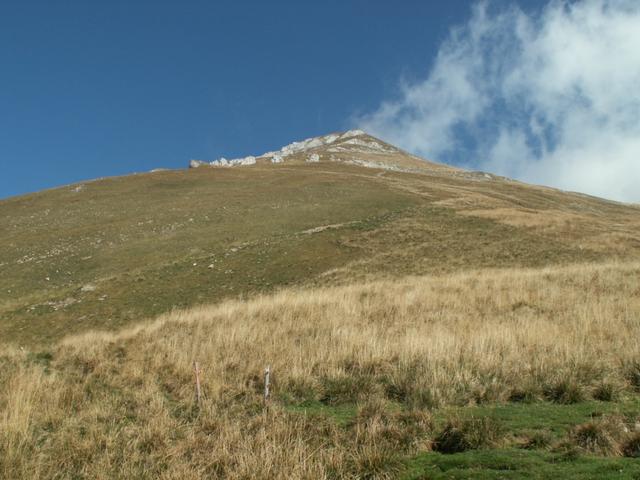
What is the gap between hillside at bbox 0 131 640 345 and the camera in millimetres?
29344

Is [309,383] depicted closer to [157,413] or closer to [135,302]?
[157,413]

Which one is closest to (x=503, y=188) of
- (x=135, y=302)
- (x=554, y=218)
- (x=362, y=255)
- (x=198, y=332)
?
(x=554, y=218)

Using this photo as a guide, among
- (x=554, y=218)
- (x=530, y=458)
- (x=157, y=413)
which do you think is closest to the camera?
(x=530, y=458)

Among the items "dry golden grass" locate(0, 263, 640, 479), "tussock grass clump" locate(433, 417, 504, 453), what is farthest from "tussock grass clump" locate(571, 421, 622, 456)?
"dry golden grass" locate(0, 263, 640, 479)

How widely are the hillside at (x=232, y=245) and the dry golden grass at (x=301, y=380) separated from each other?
13.9 m

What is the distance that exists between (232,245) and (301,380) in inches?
1256

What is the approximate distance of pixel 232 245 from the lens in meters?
40.5

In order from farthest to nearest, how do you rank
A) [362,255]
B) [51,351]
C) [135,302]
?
[362,255] → [135,302] → [51,351]

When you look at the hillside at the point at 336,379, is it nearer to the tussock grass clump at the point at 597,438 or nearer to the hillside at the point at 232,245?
the tussock grass clump at the point at 597,438

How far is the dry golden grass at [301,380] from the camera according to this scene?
6.12 m

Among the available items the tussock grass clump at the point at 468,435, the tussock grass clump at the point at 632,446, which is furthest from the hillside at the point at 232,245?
the tussock grass clump at the point at 632,446

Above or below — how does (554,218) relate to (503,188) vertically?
below

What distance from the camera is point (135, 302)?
2838 centimetres

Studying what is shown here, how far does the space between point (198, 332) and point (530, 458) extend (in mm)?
10912
